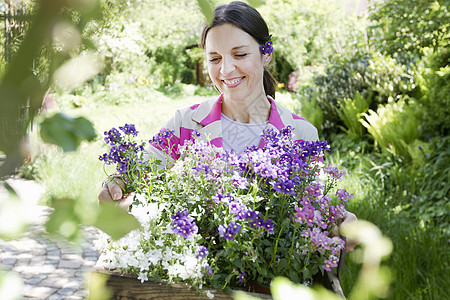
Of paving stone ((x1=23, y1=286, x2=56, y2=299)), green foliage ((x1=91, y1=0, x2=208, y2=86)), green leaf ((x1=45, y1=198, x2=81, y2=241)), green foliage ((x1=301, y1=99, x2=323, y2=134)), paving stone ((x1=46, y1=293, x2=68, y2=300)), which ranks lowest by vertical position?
paving stone ((x1=46, y1=293, x2=68, y2=300))

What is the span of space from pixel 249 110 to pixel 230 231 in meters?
1.04

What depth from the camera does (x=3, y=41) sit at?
265 millimetres

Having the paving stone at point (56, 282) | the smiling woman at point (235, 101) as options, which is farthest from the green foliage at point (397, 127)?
the paving stone at point (56, 282)

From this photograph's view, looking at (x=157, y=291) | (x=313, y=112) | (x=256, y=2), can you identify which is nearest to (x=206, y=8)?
(x=256, y=2)

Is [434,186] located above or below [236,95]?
below

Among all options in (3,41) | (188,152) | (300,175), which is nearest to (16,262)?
(188,152)

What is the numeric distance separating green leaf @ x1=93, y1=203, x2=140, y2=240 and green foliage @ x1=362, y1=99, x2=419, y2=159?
5064 millimetres

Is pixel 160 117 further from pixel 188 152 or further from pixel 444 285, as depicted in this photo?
pixel 188 152

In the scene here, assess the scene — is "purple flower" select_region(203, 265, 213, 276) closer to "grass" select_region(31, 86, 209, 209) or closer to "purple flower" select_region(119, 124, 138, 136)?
"purple flower" select_region(119, 124, 138, 136)

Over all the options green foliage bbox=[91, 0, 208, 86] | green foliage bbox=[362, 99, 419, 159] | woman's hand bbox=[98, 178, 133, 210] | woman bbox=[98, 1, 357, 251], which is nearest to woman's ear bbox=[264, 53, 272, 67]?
woman bbox=[98, 1, 357, 251]

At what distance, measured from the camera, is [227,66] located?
1960mm

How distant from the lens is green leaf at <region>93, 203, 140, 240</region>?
0.77 ft

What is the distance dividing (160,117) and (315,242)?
25.6 feet

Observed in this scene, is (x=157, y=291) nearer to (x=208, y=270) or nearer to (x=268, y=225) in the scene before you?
(x=208, y=270)
